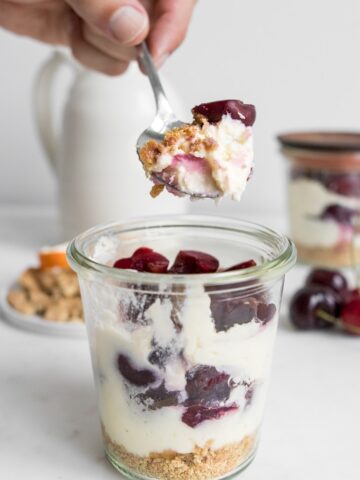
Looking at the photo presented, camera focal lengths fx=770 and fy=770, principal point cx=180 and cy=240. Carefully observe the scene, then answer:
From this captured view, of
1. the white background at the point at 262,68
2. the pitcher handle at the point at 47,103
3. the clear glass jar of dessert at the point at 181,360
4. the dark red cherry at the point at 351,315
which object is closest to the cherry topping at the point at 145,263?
the clear glass jar of dessert at the point at 181,360

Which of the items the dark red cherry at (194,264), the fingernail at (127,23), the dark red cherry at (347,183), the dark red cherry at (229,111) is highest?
the fingernail at (127,23)

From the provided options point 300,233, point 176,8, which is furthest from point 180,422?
point 300,233

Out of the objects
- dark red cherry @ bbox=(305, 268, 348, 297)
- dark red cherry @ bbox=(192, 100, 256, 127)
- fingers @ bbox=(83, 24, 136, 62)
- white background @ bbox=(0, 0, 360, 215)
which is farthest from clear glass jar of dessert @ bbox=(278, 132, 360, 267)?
dark red cherry @ bbox=(192, 100, 256, 127)

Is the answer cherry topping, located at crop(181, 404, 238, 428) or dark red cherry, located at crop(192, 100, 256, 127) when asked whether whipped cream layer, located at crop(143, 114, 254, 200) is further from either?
cherry topping, located at crop(181, 404, 238, 428)

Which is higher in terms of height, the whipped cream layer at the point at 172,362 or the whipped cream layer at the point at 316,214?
the whipped cream layer at the point at 172,362

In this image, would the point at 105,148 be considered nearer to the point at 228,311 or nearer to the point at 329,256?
the point at 329,256

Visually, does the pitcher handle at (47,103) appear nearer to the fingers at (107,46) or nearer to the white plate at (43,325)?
the fingers at (107,46)
